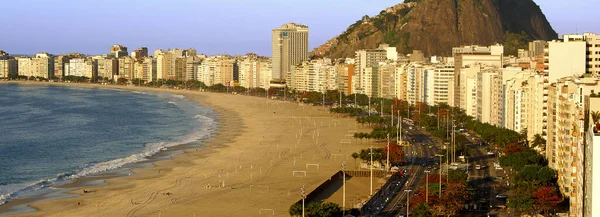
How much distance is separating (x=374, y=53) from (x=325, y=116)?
31877 mm

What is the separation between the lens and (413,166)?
40969mm

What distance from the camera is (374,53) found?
108312mm

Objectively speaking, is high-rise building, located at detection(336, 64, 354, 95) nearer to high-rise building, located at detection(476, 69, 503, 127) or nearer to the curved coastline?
high-rise building, located at detection(476, 69, 503, 127)

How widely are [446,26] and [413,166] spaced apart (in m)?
93.1

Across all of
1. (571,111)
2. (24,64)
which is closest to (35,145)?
(571,111)

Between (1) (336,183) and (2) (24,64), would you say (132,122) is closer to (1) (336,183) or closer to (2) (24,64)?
(1) (336,183)

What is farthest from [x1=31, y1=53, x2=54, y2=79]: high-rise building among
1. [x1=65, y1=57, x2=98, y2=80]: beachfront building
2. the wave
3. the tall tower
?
the wave

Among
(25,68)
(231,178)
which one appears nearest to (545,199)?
(231,178)


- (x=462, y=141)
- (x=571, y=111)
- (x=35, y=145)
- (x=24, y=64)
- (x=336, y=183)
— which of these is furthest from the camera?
(x=24, y=64)

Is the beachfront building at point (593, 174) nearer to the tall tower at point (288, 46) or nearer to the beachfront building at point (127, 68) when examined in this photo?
the tall tower at point (288, 46)

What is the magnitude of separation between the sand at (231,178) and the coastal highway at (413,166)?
3.23 m

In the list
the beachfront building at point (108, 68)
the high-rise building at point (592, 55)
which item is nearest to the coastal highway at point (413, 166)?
the high-rise building at point (592, 55)

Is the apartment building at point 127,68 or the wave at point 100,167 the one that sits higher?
the apartment building at point 127,68

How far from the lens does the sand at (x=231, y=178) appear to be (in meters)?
32.2
